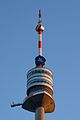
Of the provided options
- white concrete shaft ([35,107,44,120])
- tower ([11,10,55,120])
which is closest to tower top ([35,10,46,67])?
tower ([11,10,55,120])

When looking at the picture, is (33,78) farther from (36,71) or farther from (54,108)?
(54,108)

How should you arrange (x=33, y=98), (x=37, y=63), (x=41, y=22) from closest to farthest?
(x=33, y=98) → (x=37, y=63) → (x=41, y=22)

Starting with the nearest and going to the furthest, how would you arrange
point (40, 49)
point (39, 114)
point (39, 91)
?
point (39, 114)
point (39, 91)
point (40, 49)

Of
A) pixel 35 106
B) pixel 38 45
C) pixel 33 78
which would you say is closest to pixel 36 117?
pixel 35 106

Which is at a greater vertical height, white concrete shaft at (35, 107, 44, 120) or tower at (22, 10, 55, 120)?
tower at (22, 10, 55, 120)

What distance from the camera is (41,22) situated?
193m

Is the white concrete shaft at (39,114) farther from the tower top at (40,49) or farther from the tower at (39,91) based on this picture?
the tower top at (40,49)

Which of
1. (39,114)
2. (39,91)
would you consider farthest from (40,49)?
(39,114)

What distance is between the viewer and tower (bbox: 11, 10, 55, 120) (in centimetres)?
16850

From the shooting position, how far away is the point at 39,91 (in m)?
170

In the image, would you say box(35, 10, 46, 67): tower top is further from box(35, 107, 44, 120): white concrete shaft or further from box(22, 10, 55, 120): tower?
box(35, 107, 44, 120): white concrete shaft

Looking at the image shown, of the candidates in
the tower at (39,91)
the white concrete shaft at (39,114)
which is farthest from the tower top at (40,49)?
the white concrete shaft at (39,114)

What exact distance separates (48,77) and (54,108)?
1314 centimetres

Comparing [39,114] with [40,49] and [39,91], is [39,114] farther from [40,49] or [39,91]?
[40,49]
